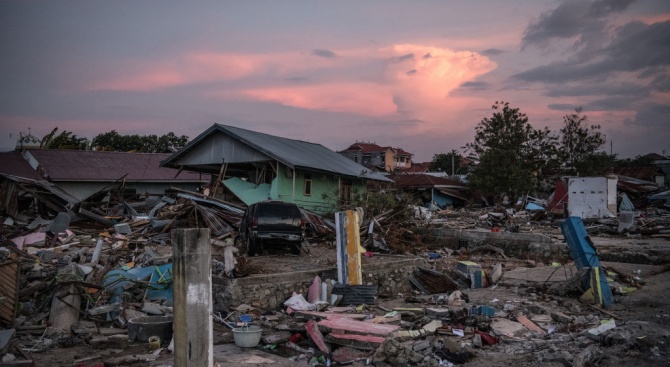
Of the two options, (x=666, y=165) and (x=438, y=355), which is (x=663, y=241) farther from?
(x=666, y=165)

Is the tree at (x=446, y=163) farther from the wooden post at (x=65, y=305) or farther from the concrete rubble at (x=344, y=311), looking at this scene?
the wooden post at (x=65, y=305)

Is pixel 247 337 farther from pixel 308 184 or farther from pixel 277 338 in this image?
pixel 308 184

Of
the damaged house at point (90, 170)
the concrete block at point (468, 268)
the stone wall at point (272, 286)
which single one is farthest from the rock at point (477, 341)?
the damaged house at point (90, 170)

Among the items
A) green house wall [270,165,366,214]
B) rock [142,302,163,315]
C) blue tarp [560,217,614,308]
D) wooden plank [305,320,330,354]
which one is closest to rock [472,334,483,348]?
wooden plank [305,320,330,354]

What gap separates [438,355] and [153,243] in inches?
489

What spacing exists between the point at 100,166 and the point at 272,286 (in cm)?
2763

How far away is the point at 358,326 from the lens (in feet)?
30.9

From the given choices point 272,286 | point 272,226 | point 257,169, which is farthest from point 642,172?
point 272,286

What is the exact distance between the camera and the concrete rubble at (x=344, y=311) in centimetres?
841

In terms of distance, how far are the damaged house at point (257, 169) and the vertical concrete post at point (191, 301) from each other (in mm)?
16659

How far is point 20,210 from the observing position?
69.6ft

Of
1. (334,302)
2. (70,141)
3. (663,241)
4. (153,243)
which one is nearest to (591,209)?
(663,241)

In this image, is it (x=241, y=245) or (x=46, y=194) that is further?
(x=46, y=194)

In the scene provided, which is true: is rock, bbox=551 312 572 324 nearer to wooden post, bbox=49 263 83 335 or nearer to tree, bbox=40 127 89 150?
wooden post, bbox=49 263 83 335
